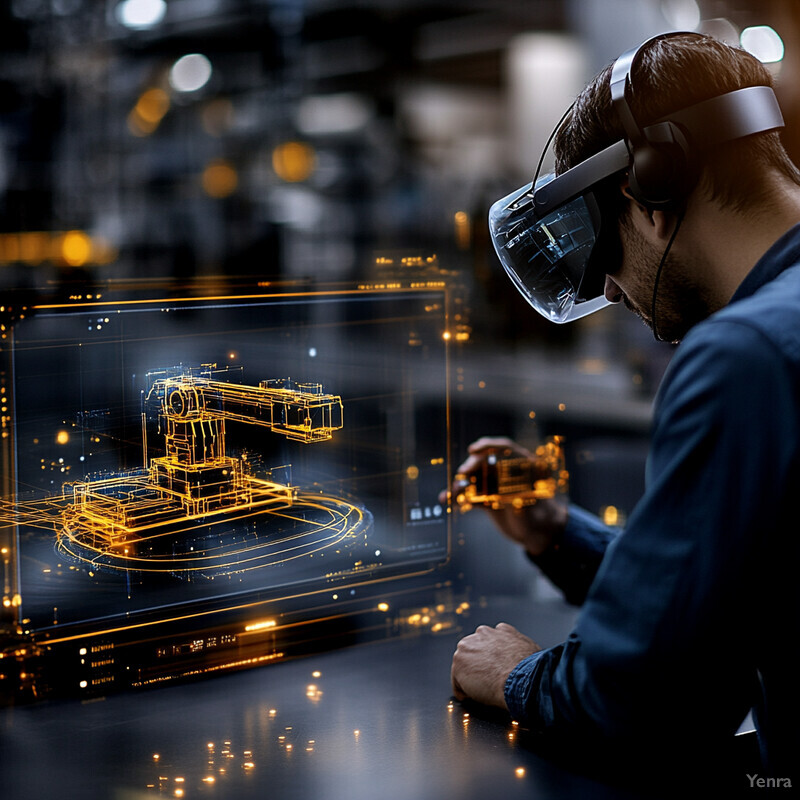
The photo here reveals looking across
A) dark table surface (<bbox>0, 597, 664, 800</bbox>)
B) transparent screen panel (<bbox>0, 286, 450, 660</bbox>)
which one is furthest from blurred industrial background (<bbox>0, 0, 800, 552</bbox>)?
dark table surface (<bbox>0, 597, 664, 800</bbox>)

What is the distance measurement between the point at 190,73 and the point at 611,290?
250cm

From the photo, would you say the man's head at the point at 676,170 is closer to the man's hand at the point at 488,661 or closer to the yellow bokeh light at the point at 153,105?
the man's hand at the point at 488,661

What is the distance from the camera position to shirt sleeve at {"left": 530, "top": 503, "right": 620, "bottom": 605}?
126 cm

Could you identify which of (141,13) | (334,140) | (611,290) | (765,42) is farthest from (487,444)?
(334,140)

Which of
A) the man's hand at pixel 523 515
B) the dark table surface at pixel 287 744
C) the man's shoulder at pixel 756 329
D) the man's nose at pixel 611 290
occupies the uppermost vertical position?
the man's nose at pixel 611 290

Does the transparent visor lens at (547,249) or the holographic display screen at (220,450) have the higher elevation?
the transparent visor lens at (547,249)

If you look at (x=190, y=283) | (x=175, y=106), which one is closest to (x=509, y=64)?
(x=175, y=106)

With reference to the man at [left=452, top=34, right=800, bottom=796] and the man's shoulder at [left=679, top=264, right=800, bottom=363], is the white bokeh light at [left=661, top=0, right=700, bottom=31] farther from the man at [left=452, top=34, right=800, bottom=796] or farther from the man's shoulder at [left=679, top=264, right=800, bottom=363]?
the man's shoulder at [left=679, top=264, right=800, bottom=363]

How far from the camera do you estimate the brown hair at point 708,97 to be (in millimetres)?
807

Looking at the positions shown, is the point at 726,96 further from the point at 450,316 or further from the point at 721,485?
the point at 450,316

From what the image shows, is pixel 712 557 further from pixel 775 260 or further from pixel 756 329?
pixel 775 260

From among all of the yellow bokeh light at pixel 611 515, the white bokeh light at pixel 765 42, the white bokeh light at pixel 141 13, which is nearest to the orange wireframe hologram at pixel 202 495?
the yellow bokeh light at pixel 611 515

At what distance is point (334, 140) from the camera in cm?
355

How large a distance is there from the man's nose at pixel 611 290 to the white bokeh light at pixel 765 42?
1.76 m
